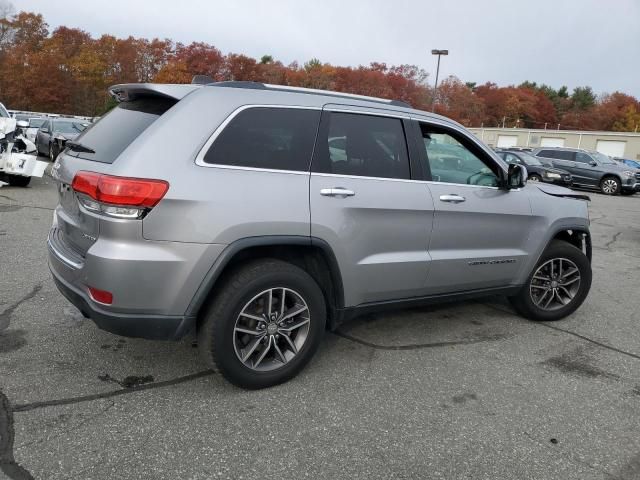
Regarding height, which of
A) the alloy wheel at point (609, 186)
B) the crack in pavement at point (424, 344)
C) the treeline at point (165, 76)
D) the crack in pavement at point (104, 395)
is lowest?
the crack in pavement at point (104, 395)

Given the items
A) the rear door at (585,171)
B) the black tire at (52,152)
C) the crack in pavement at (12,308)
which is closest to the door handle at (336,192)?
the crack in pavement at (12,308)

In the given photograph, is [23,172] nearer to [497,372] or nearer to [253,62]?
[497,372]

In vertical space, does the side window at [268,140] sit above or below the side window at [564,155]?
below

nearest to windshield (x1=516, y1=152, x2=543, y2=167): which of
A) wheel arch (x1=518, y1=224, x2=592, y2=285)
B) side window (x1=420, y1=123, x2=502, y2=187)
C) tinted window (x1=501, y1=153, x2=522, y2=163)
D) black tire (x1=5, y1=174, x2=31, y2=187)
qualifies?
tinted window (x1=501, y1=153, x2=522, y2=163)

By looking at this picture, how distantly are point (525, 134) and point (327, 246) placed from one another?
6023cm

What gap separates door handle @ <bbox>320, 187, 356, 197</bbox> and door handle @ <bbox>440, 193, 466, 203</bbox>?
82 cm

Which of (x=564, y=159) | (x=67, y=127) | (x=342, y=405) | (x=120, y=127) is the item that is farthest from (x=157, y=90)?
(x=564, y=159)

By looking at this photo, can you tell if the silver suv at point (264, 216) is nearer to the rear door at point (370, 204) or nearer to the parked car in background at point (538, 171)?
the rear door at point (370, 204)

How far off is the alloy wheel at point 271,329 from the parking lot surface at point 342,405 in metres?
0.20

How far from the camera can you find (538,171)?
763 inches

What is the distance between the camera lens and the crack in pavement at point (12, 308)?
3895mm

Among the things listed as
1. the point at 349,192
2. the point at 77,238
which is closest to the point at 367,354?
the point at 349,192

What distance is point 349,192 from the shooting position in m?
3.23

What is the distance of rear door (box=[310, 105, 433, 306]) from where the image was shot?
3.19 metres
